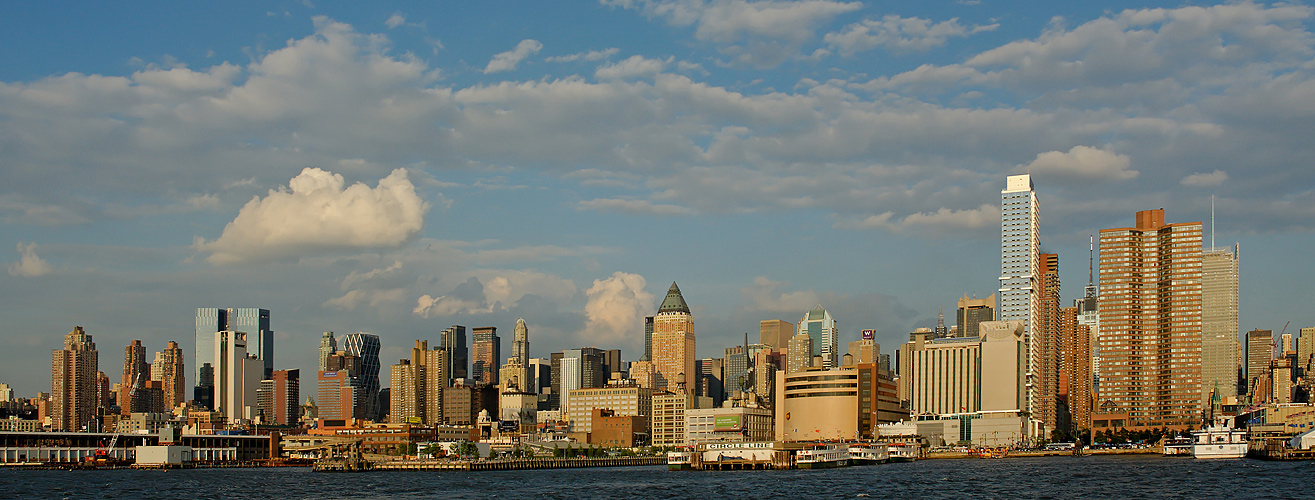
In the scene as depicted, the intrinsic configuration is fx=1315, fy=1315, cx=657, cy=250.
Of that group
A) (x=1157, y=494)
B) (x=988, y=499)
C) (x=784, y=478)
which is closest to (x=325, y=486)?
(x=784, y=478)

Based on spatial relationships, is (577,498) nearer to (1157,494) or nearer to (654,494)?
(654,494)

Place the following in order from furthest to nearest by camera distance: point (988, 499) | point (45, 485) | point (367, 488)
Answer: point (45, 485) < point (367, 488) < point (988, 499)

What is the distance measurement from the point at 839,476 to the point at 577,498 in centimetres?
5574

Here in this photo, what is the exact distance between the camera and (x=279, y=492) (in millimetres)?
166125

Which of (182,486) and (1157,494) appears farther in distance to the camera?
(182,486)

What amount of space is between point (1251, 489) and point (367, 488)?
106m

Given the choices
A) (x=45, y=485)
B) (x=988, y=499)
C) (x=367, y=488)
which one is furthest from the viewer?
(x=45, y=485)

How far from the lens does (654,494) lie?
148625 millimetres

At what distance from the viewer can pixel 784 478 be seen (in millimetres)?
182000

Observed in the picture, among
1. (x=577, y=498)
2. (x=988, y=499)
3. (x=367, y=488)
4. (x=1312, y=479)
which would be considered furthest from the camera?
(x=367, y=488)

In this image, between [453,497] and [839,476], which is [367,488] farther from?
[839,476]

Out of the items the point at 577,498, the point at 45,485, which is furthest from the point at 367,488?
the point at 45,485

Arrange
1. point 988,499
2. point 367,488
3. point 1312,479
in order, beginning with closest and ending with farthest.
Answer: point 988,499 → point 1312,479 → point 367,488

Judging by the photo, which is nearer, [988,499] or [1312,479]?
[988,499]
